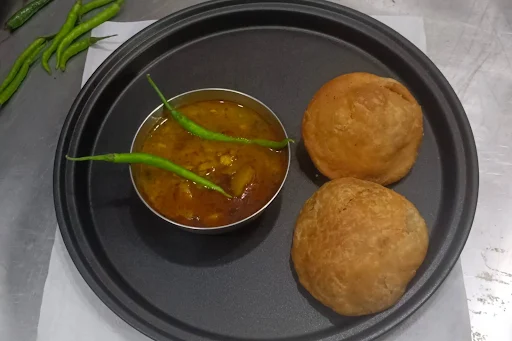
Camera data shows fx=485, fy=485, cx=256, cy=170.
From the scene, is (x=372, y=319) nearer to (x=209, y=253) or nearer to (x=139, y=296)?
(x=209, y=253)

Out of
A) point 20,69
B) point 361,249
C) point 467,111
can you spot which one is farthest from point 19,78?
point 467,111

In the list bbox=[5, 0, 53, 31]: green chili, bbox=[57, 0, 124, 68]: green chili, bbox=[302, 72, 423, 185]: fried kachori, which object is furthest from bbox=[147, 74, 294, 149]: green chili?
bbox=[5, 0, 53, 31]: green chili

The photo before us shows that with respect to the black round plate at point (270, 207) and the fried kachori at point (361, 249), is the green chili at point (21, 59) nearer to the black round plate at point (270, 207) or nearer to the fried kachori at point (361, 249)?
the black round plate at point (270, 207)

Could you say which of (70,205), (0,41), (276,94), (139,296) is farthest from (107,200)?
(0,41)

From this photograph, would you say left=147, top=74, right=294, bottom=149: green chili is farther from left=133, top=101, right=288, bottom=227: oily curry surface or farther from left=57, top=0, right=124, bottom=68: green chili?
left=57, top=0, right=124, bottom=68: green chili

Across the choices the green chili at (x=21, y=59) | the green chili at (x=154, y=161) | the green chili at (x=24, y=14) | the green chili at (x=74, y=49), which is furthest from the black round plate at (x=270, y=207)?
the green chili at (x=24, y=14)

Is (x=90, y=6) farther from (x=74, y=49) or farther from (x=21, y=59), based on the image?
(x=21, y=59)

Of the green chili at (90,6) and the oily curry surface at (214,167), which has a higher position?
the green chili at (90,6)
